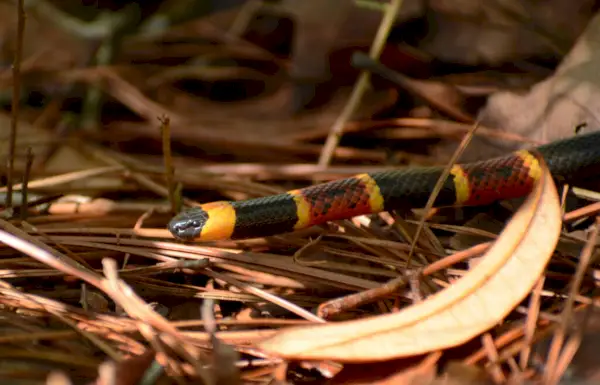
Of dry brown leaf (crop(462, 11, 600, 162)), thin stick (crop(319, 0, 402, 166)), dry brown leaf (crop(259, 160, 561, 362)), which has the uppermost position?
thin stick (crop(319, 0, 402, 166))

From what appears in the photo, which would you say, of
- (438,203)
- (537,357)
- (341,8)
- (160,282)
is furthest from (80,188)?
(537,357)

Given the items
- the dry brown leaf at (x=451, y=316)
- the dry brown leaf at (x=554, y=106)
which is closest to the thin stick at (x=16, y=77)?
the dry brown leaf at (x=451, y=316)

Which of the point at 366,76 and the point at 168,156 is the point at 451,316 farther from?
the point at 366,76

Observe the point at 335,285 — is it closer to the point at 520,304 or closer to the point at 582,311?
the point at 520,304

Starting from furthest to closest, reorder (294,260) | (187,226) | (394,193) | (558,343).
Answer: (394,193) < (187,226) < (294,260) < (558,343)

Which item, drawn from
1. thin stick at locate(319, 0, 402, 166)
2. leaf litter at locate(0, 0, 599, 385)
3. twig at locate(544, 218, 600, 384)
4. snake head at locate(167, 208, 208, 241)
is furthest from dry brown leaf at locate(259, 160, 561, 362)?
thin stick at locate(319, 0, 402, 166)

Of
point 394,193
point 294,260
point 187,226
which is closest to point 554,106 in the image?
point 394,193

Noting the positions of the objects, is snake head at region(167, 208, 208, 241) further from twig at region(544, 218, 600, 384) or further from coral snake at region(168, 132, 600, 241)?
twig at region(544, 218, 600, 384)
